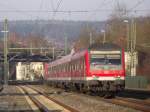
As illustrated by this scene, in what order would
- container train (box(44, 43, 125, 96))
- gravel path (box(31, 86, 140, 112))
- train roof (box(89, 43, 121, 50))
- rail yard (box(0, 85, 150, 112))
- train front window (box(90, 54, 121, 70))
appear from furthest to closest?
train roof (box(89, 43, 121, 50)) → train front window (box(90, 54, 121, 70)) → container train (box(44, 43, 125, 96)) → rail yard (box(0, 85, 150, 112)) → gravel path (box(31, 86, 140, 112))

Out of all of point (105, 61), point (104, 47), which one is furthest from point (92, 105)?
point (104, 47)

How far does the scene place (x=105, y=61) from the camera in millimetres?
31156

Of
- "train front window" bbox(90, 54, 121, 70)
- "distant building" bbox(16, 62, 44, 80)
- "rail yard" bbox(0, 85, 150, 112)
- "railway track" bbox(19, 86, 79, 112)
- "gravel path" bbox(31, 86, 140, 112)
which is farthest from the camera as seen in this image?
"distant building" bbox(16, 62, 44, 80)

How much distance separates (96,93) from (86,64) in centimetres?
334

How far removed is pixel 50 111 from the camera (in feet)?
69.9

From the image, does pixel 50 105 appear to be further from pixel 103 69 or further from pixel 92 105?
pixel 103 69

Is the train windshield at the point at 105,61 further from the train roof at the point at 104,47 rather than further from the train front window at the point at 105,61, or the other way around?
the train roof at the point at 104,47

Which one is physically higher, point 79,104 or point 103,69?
A: point 103,69

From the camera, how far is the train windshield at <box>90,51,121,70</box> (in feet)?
102

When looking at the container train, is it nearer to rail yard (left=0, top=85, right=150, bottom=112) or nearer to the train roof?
the train roof

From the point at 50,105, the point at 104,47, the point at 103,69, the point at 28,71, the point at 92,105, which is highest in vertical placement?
the point at 104,47

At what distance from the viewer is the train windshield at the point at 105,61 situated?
102ft

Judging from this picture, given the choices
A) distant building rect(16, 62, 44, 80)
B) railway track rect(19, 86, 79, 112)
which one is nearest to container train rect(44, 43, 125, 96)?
railway track rect(19, 86, 79, 112)

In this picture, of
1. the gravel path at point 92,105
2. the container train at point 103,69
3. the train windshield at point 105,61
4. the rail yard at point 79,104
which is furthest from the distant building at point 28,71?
the gravel path at point 92,105
